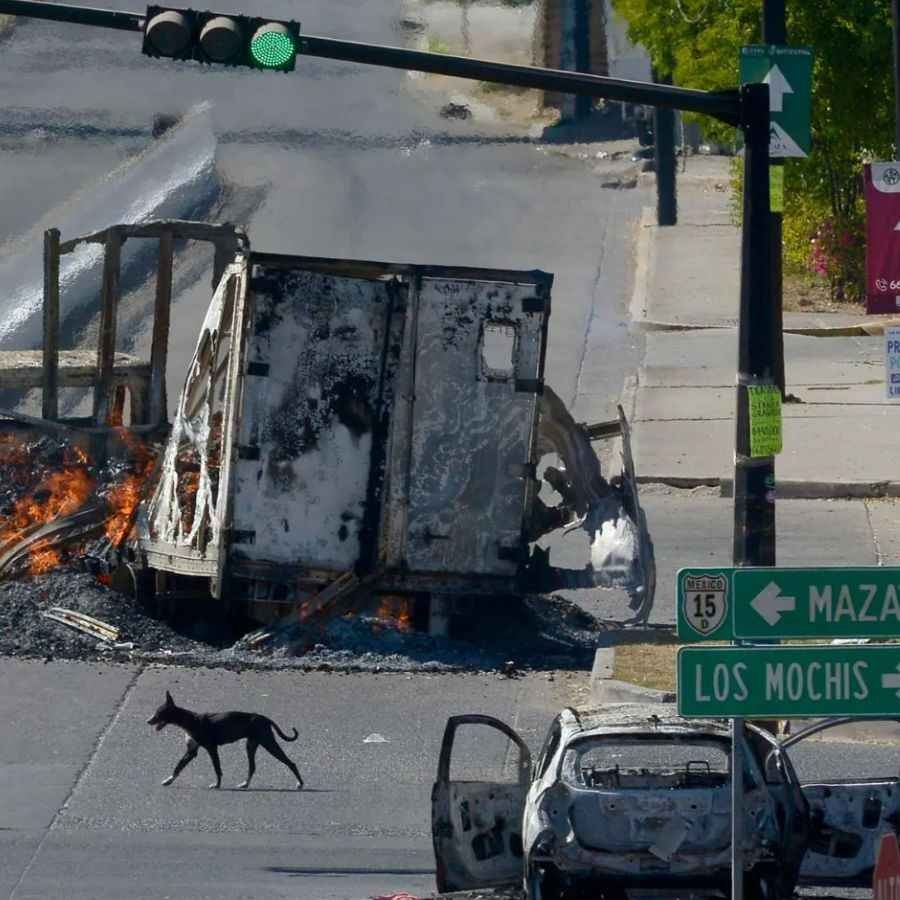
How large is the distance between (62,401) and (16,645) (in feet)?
29.7

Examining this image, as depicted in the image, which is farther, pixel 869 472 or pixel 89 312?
pixel 89 312

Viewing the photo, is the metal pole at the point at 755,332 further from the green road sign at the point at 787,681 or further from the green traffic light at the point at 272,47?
the green road sign at the point at 787,681

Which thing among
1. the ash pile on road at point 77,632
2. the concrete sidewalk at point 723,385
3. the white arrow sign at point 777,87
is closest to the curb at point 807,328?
the concrete sidewalk at point 723,385

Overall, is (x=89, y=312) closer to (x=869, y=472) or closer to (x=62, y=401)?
(x=62, y=401)

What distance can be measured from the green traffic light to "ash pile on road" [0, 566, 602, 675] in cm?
348

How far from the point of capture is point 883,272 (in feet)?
47.8

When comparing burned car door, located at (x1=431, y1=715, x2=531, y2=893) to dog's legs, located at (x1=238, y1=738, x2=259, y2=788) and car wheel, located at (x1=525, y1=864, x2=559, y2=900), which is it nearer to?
car wheel, located at (x1=525, y1=864, x2=559, y2=900)

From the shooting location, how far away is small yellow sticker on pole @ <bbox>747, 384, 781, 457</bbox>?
1200 cm

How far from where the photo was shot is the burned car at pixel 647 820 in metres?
7.94

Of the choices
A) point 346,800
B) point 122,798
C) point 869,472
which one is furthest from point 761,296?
point 869,472

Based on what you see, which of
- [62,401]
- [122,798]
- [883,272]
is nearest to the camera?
[122,798]

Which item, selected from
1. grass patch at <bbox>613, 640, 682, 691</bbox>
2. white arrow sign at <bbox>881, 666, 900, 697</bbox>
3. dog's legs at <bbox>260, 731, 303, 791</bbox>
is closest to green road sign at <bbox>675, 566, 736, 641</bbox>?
white arrow sign at <bbox>881, 666, 900, 697</bbox>

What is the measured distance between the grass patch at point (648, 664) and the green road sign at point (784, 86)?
3986mm

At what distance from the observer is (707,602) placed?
691 centimetres
